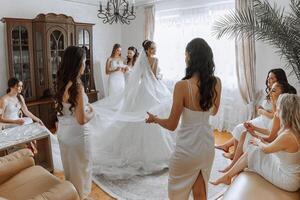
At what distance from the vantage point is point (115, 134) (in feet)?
11.8

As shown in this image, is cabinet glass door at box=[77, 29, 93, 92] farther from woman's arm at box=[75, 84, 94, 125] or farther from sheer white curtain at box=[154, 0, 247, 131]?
woman's arm at box=[75, 84, 94, 125]

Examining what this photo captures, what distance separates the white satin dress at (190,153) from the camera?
201 cm

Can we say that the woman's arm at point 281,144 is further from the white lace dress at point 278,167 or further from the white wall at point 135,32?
the white wall at point 135,32

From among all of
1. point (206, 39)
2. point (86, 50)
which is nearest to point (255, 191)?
point (206, 39)

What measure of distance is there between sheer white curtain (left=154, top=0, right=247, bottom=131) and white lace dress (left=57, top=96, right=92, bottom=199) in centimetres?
323

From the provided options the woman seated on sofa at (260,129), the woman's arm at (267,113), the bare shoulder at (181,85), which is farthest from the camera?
the woman's arm at (267,113)

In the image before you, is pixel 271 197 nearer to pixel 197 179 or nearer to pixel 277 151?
pixel 277 151

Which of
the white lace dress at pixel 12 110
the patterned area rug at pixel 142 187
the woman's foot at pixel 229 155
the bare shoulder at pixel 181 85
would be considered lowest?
the patterned area rug at pixel 142 187

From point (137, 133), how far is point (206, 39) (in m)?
2.64

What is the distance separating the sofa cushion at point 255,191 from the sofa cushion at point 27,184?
1.34 metres

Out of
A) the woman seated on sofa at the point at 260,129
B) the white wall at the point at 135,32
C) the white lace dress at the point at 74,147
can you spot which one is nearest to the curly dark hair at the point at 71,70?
the white lace dress at the point at 74,147

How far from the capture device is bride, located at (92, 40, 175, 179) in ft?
11.3

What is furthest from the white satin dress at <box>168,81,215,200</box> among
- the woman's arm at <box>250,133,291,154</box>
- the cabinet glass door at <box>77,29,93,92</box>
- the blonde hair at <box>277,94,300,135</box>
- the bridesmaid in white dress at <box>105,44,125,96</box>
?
the cabinet glass door at <box>77,29,93,92</box>

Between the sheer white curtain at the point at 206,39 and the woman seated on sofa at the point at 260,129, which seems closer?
the woman seated on sofa at the point at 260,129
